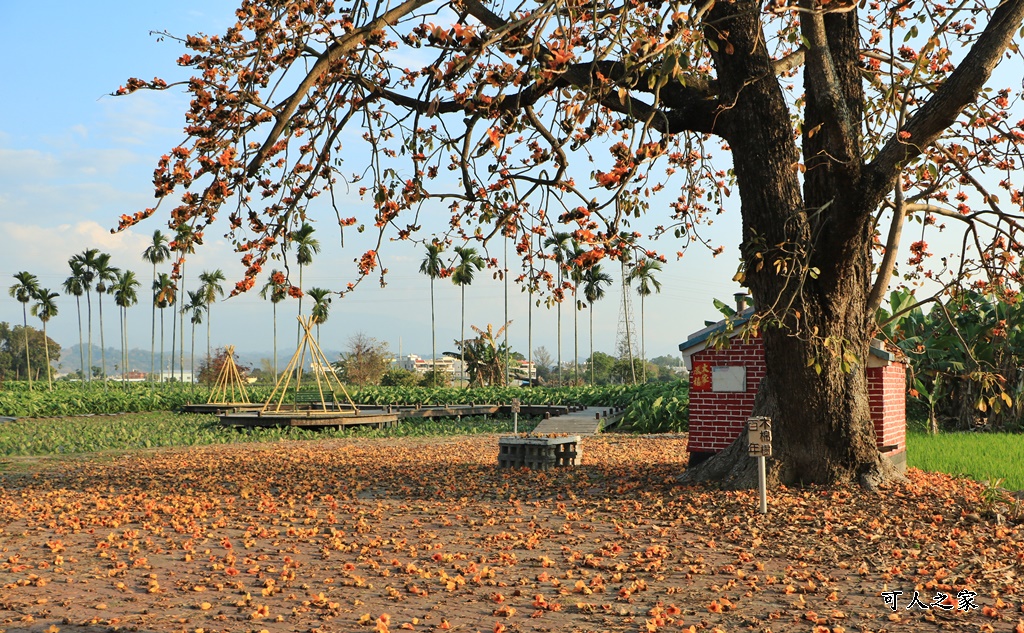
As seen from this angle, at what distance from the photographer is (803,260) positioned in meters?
9.11

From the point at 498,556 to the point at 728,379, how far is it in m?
6.97

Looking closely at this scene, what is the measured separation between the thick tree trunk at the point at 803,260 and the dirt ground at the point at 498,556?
63 centimetres

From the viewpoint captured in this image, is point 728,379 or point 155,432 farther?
point 155,432

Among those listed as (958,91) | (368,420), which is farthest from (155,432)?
(958,91)

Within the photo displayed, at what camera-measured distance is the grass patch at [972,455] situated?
12307 millimetres

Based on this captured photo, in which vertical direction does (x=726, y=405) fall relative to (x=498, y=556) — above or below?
above

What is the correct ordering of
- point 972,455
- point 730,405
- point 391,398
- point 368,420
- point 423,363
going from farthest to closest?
1. point 423,363
2. point 391,398
3. point 368,420
4. point 972,455
5. point 730,405

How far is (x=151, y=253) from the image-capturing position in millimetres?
54375

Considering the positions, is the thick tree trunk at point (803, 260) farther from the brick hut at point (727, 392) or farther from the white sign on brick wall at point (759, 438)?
the brick hut at point (727, 392)

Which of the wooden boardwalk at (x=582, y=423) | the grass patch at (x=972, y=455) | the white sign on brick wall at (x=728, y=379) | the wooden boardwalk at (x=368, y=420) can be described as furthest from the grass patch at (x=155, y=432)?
the grass patch at (x=972, y=455)

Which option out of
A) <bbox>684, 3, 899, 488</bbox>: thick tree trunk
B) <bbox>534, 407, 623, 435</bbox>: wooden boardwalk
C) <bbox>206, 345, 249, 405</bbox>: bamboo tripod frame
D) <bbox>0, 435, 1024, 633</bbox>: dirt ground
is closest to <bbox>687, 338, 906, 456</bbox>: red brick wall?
<bbox>0, 435, 1024, 633</bbox>: dirt ground

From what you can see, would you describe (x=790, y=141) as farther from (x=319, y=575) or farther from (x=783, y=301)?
(x=319, y=575)

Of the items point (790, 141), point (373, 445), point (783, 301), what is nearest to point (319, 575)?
point (783, 301)

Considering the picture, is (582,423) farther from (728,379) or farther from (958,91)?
(958,91)
